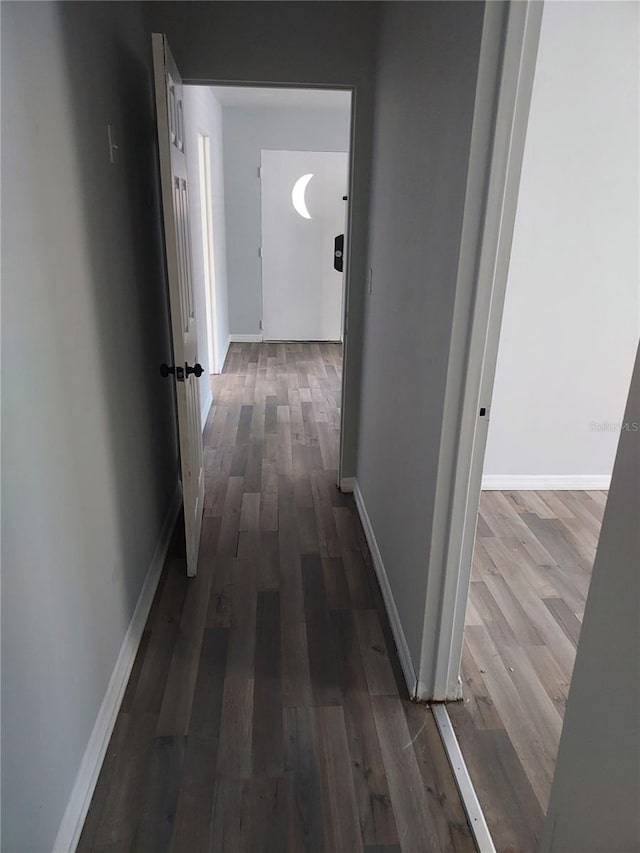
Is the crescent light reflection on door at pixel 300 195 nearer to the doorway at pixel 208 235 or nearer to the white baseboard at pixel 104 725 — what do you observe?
the doorway at pixel 208 235

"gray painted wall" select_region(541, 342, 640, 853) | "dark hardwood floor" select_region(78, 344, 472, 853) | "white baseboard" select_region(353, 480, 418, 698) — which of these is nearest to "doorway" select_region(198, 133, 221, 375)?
"dark hardwood floor" select_region(78, 344, 472, 853)

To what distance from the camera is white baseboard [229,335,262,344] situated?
264 inches

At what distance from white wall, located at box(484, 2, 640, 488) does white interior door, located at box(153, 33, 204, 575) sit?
156 centimetres

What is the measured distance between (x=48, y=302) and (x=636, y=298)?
279cm

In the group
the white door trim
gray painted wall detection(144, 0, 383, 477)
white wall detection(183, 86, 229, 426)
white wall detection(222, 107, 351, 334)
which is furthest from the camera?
white wall detection(222, 107, 351, 334)

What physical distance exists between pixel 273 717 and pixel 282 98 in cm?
529

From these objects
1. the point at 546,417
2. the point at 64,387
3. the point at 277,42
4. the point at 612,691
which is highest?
the point at 277,42

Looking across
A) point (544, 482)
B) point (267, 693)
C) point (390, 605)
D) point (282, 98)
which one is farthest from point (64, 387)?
point (282, 98)

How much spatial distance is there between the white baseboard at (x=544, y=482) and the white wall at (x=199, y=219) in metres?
1.98

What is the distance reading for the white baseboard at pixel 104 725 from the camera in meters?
1.38

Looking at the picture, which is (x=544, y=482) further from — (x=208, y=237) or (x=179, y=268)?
(x=208, y=237)

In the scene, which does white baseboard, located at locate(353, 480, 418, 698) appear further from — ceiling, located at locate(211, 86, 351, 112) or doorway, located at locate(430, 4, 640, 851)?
ceiling, located at locate(211, 86, 351, 112)

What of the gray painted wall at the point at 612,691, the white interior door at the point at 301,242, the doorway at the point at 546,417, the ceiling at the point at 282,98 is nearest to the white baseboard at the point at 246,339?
the white interior door at the point at 301,242

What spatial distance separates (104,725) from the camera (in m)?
1.66
